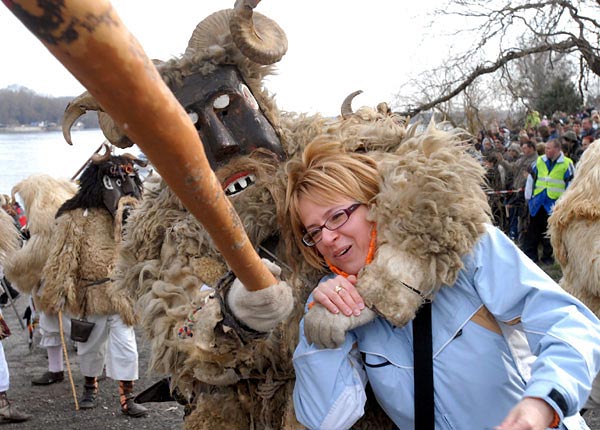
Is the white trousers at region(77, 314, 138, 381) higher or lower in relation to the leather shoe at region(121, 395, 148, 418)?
higher

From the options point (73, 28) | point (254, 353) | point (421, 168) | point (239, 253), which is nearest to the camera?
point (73, 28)

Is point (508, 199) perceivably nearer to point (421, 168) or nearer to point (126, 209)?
point (126, 209)

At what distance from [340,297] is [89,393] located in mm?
4784

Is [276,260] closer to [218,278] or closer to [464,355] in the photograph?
[218,278]

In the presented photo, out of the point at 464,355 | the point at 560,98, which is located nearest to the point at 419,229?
the point at 464,355

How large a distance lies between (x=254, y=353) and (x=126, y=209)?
3587 mm

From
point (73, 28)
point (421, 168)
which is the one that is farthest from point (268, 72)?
point (73, 28)

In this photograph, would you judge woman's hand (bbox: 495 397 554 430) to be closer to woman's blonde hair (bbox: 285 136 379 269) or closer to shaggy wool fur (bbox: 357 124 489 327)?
shaggy wool fur (bbox: 357 124 489 327)

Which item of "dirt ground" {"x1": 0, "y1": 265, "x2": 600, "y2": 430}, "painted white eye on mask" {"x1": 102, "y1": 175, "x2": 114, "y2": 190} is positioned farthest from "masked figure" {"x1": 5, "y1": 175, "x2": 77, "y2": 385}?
"painted white eye on mask" {"x1": 102, "y1": 175, "x2": 114, "y2": 190}

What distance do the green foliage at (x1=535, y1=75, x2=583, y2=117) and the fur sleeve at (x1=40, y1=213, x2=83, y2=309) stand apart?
2394cm

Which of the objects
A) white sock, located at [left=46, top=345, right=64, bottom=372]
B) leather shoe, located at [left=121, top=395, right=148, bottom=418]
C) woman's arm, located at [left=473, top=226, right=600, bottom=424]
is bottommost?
leather shoe, located at [left=121, top=395, right=148, bottom=418]

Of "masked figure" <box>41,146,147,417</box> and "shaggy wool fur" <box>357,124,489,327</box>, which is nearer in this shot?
"shaggy wool fur" <box>357,124,489,327</box>

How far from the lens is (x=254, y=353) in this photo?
2.20m

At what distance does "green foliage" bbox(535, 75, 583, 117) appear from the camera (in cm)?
2569
